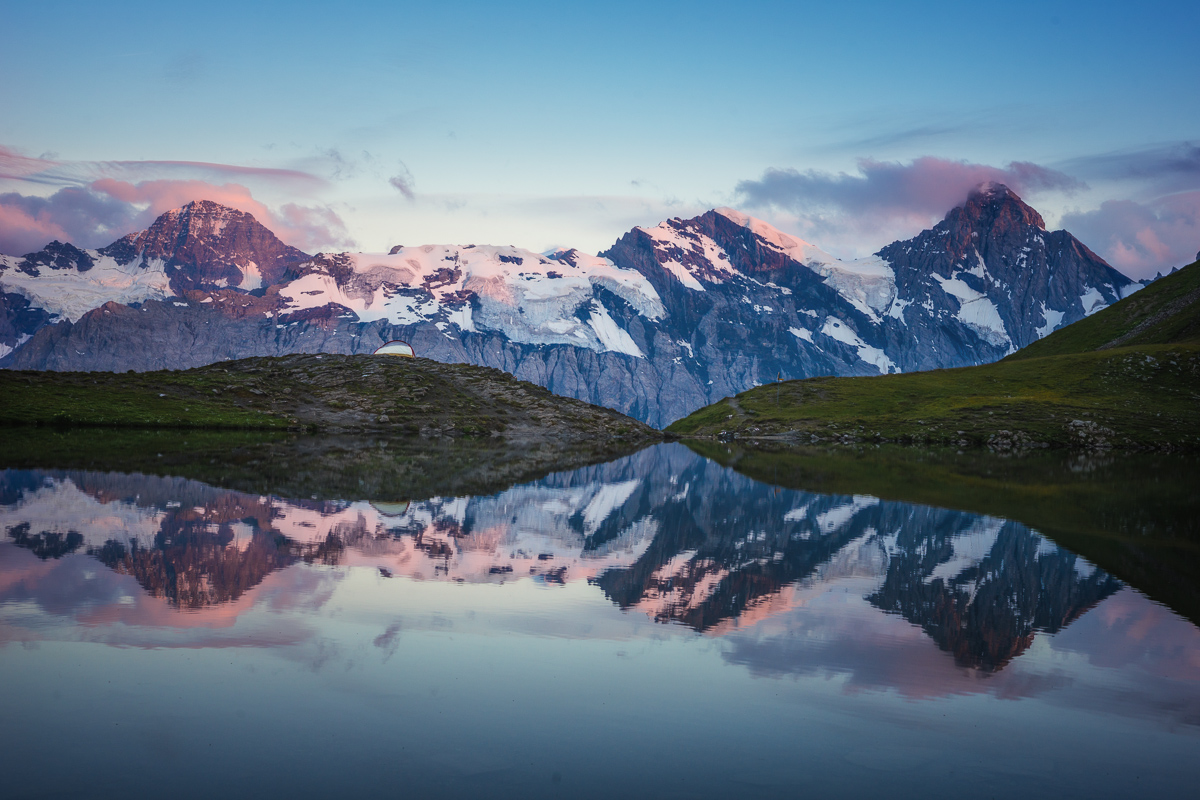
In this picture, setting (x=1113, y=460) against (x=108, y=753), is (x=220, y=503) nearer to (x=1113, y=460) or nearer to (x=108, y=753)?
(x=108, y=753)

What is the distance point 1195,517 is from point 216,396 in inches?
4793

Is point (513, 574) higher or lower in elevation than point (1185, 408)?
lower

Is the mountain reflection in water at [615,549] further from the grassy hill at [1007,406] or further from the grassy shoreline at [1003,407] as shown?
the grassy shoreline at [1003,407]

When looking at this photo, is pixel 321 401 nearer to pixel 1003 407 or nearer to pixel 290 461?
pixel 290 461

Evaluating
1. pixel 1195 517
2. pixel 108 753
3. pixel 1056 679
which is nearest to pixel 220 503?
pixel 108 753

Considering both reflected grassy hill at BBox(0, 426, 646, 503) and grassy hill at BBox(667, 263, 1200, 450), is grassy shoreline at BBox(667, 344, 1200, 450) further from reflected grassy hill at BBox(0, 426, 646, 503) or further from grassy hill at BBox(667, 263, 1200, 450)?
reflected grassy hill at BBox(0, 426, 646, 503)

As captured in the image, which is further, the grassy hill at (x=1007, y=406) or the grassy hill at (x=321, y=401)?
the grassy hill at (x=1007, y=406)

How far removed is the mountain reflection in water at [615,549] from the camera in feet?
75.1

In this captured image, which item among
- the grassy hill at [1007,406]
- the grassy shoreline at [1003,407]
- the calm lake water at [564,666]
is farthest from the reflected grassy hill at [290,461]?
the grassy hill at [1007,406]

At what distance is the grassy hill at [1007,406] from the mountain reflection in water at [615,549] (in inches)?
4045

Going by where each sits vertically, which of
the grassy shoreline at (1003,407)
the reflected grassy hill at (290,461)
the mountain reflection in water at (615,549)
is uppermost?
the grassy shoreline at (1003,407)

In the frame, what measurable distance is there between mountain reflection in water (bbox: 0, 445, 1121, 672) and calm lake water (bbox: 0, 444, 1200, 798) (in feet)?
0.67

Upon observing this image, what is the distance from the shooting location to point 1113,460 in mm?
102250

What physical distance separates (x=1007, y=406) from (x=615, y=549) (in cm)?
13671
